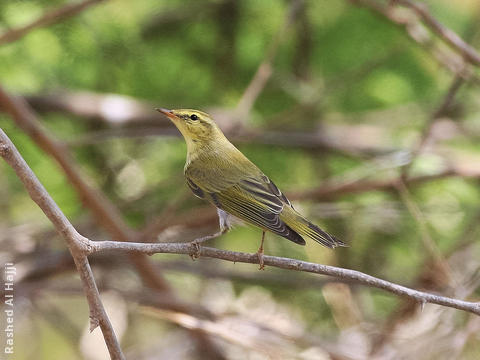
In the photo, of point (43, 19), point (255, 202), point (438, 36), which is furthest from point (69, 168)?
point (438, 36)

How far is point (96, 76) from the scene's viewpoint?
15.1 ft

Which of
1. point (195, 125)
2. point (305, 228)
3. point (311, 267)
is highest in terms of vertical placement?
point (195, 125)

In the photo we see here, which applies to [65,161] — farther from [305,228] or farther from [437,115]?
[437,115]

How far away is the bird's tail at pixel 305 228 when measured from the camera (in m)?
2.23

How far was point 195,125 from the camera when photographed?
111 inches

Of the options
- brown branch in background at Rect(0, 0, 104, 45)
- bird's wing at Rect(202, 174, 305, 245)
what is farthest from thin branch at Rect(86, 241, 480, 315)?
brown branch in background at Rect(0, 0, 104, 45)

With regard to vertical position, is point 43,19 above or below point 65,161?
above

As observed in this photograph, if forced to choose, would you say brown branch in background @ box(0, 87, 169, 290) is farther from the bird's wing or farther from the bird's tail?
the bird's tail

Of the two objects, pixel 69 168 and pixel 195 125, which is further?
pixel 69 168

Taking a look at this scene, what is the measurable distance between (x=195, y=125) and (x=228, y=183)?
0.98 feet

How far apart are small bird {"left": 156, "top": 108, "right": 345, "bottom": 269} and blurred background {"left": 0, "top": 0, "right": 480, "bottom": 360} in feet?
3.27

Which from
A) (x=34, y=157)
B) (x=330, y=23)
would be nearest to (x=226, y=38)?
(x=330, y=23)

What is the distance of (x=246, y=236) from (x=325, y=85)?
4.04ft

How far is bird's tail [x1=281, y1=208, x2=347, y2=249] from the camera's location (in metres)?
2.23
